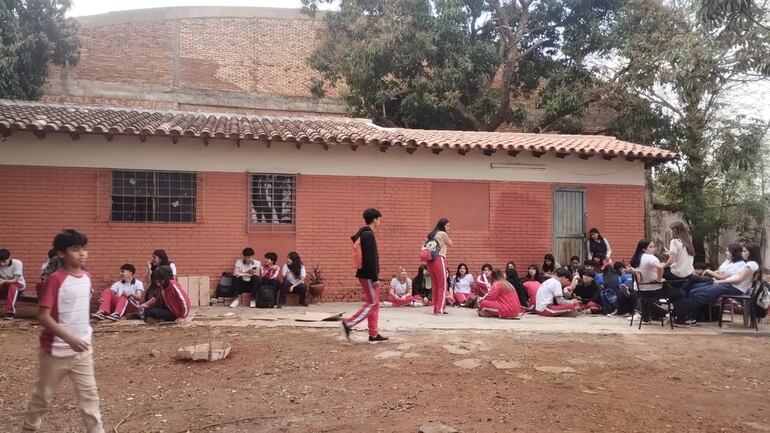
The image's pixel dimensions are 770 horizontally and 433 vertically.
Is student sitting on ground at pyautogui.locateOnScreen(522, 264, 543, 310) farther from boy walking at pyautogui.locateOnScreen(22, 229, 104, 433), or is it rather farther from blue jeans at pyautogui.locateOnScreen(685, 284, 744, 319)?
boy walking at pyautogui.locateOnScreen(22, 229, 104, 433)

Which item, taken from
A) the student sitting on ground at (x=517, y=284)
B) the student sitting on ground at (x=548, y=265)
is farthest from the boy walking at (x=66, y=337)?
the student sitting on ground at (x=548, y=265)

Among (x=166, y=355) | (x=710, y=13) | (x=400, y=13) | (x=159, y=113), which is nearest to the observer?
(x=710, y=13)

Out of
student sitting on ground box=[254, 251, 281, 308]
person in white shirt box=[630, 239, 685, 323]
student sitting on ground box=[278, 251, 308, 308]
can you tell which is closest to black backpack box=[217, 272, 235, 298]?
student sitting on ground box=[254, 251, 281, 308]

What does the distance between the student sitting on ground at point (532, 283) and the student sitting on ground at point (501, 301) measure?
3.34 feet

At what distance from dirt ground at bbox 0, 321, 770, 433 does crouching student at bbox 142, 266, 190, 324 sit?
699mm

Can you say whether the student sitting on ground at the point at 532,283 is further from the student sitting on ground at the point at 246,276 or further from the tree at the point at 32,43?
the tree at the point at 32,43

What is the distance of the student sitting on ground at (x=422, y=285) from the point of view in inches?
453

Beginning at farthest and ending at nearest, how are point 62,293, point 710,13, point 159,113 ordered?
point 159,113, point 710,13, point 62,293

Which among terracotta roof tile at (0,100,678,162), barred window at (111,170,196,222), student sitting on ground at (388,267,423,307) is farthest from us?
student sitting on ground at (388,267,423,307)

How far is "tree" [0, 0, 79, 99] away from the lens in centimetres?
1603

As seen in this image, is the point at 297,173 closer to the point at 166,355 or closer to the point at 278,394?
the point at 166,355

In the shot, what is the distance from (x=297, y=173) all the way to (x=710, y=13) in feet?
24.2

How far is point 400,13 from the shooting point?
16906 millimetres

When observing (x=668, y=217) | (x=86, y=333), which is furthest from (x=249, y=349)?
(x=668, y=217)
